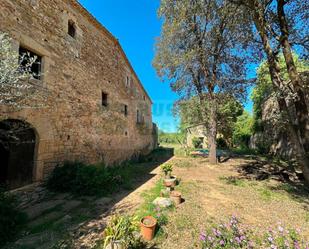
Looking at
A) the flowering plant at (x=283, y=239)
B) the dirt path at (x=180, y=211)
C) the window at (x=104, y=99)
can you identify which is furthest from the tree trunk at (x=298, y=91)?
the window at (x=104, y=99)

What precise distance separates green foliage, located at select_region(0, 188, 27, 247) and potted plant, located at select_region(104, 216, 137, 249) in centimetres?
171

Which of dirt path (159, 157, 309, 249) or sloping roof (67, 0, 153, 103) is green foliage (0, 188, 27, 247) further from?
sloping roof (67, 0, 153, 103)

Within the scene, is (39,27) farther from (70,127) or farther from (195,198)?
(195,198)

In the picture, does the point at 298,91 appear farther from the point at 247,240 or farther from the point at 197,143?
the point at 197,143

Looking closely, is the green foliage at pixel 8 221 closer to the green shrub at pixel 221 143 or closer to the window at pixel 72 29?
the window at pixel 72 29

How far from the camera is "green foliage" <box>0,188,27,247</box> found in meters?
2.53

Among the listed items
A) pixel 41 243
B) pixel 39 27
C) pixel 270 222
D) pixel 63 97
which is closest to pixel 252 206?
pixel 270 222

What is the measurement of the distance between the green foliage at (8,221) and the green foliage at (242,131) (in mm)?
18241

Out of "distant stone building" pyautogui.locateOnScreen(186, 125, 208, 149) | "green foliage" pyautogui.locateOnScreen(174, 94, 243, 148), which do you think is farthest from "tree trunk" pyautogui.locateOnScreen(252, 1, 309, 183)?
"distant stone building" pyautogui.locateOnScreen(186, 125, 208, 149)

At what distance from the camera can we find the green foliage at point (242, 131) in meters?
17.4

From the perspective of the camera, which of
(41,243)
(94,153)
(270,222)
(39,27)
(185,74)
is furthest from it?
(185,74)

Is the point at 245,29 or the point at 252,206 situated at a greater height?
the point at 245,29

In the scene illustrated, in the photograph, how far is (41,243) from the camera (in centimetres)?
246

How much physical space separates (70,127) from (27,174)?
188 cm
